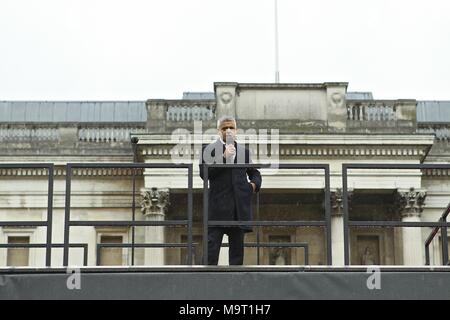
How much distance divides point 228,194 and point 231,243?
1.62 feet

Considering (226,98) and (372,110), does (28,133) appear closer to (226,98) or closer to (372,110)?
(226,98)

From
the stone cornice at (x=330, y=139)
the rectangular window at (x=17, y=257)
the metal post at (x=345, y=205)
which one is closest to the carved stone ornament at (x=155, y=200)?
the stone cornice at (x=330, y=139)

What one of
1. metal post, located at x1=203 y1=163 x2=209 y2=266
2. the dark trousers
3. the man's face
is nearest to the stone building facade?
the dark trousers

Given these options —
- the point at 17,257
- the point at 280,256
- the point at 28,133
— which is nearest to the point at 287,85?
the point at 280,256

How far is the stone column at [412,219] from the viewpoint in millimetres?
35062

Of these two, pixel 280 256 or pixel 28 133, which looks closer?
pixel 280 256

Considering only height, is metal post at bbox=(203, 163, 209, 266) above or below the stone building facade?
below

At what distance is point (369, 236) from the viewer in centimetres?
3766

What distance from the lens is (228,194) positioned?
12.4 meters

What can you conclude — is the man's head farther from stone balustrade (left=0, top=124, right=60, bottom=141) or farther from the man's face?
stone balustrade (left=0, top=124, right=60, bottom=141)

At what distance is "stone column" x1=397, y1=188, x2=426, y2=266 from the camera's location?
35062 millimetres

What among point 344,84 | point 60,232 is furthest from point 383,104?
point 60,232

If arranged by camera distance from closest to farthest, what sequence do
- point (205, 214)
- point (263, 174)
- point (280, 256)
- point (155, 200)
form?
1. point (205, 214)
2. point (263, 174)
3. point (155, 200)
4. point (280, 256)

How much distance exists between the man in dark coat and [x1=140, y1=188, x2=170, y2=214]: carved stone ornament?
2302 cm
